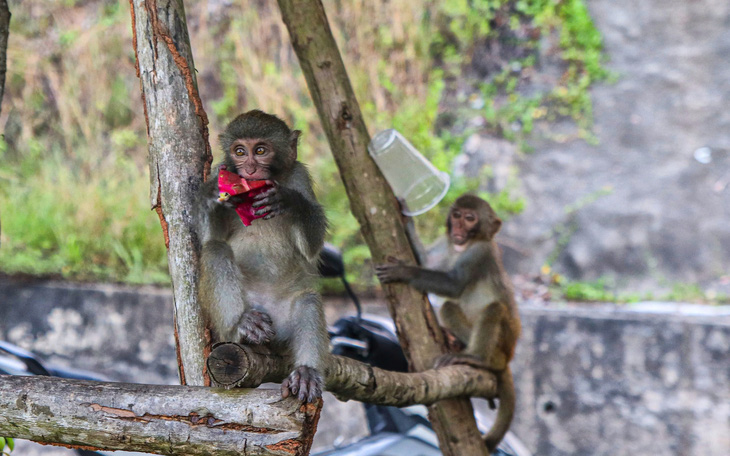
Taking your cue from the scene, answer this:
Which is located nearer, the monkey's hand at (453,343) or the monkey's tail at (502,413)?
the monkey's tail at (502,413)

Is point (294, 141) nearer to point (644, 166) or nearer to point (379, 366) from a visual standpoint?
point (379, 366)

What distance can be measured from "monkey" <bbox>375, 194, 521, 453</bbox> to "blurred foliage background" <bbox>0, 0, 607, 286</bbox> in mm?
1965

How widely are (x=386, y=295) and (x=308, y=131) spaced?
15.0 ft

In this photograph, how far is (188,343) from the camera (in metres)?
2.82

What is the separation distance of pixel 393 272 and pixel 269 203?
4.79ft

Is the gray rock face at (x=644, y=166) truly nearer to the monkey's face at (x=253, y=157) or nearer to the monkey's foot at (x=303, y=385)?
the monkey's face at (x=253, y=157)

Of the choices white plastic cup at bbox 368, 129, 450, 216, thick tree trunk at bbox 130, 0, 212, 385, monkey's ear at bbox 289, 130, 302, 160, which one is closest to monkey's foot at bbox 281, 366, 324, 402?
thick tree trunk at bbox 130, 0, 212, 385

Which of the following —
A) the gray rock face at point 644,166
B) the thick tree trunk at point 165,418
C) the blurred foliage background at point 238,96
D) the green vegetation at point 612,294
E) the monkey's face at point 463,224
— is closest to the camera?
the thick tree trunk at point 165,418

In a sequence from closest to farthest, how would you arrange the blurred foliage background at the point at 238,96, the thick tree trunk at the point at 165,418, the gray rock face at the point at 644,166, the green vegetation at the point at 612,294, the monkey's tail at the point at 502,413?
the thick tree trunk at the point at 165,418
the monkey's tail at the point at 502,413
the green vegetation at the point at 612,294
the gray rock face at the point at 644,166
the blurred foliage background at the point at 238,96

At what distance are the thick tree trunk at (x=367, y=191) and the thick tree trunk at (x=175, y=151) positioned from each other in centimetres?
112

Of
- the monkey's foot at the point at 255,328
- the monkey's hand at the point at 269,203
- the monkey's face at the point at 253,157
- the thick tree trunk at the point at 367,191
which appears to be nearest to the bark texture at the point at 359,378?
the monkey's foot at the point at 255,328

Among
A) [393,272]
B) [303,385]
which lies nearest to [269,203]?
[303,385]

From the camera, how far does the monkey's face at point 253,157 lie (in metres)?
3.00

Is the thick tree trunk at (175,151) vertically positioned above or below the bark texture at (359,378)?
above
